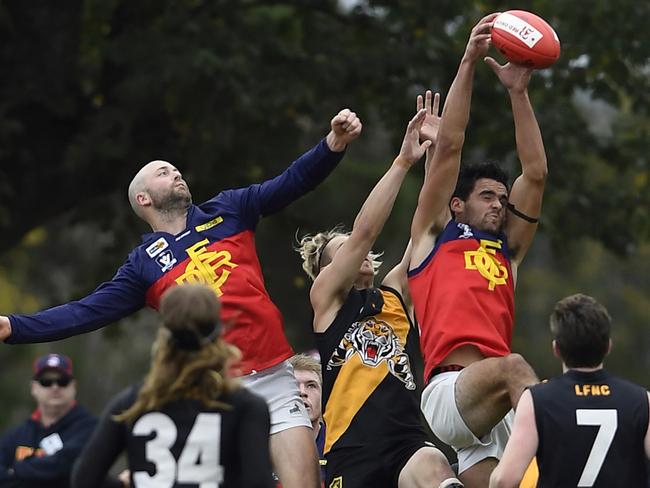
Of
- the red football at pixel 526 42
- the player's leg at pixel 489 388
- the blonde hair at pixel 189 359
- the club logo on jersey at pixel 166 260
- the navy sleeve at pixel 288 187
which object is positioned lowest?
the player's leg at pixel 489 388

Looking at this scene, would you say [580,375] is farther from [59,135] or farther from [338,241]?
[59,135]

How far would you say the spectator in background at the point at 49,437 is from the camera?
1116 centimetres

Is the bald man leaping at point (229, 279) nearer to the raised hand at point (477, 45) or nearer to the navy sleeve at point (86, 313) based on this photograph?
the navy sleeve at point (86, 313)

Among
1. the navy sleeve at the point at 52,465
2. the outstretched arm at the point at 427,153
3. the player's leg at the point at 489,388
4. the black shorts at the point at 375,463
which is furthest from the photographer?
the navy sleeve at the point at 52,465

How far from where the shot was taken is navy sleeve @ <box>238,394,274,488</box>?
5.70 metres

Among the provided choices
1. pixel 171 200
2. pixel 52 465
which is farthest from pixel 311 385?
pixel 52 465

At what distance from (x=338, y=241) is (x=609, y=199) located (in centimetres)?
755

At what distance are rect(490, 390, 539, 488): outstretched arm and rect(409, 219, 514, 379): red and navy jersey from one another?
175cm

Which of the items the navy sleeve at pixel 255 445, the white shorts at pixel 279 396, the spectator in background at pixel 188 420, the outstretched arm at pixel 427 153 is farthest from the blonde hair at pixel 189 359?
the outstretched arm at pixel 427 153

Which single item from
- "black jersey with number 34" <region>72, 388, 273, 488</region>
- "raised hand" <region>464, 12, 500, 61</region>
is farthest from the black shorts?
"black jersey with number 34" <region>72, 388, 273, 488</region>

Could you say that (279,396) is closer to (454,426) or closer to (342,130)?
(454,426)

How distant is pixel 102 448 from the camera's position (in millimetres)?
5758

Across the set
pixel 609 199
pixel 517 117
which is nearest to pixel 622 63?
pixel 609 199

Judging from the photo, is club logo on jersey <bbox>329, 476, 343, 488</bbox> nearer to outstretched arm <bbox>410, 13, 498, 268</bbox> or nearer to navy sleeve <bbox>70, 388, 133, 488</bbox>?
outstretched arm <bbox>410, 13, 498, 268</bbox>
